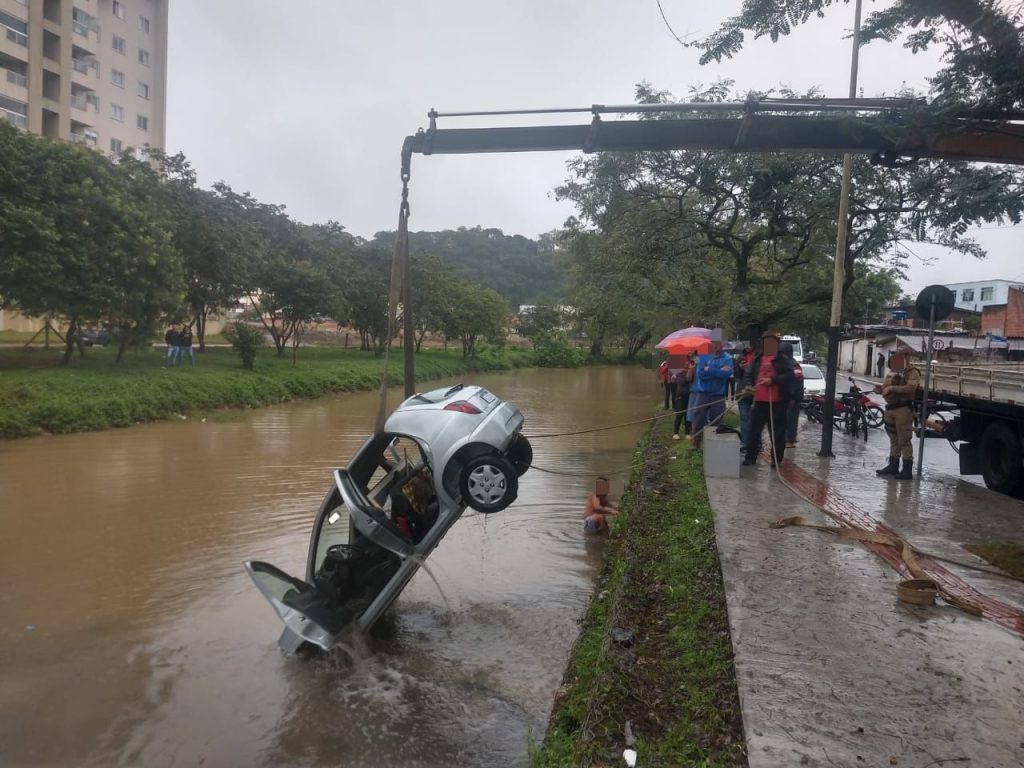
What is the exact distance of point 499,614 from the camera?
6430 mm

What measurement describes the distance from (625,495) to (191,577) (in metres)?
5.36

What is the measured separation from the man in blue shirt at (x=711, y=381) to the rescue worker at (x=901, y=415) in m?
2.14

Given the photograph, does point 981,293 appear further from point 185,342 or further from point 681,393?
point 185,342

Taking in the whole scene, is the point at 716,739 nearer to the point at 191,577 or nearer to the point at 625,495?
the point at 191,577

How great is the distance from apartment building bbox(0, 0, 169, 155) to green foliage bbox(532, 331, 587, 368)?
28.1 metres

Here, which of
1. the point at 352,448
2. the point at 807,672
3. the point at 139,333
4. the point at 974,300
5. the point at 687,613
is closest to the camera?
the point at 807,672

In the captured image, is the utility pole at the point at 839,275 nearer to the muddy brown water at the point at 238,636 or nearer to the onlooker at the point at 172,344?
the muddy brown water at the point at 238,636

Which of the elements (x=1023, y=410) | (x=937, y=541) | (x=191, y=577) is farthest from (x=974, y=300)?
(x=191, y=577)

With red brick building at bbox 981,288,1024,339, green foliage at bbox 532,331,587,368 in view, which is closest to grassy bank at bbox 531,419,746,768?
red brick building at bbox 981,288,1024,339

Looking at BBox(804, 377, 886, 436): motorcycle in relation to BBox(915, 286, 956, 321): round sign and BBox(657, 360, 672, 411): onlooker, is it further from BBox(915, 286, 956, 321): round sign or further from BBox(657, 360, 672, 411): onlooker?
BBox(915, 286, 956, 321): round sign

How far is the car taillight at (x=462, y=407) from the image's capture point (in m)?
5.61

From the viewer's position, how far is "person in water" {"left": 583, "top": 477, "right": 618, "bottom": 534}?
8.82 metres

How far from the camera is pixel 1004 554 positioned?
20.9ft

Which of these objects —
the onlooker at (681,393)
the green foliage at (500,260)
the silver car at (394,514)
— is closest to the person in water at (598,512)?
the silver car at (394,514)
